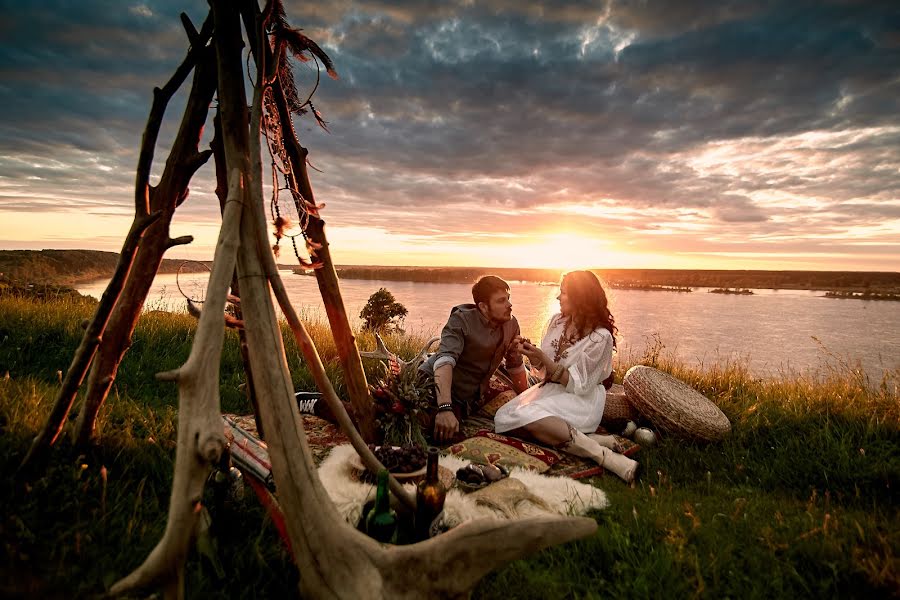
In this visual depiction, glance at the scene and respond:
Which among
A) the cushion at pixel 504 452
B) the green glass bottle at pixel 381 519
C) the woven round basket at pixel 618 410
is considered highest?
the green glass bottle at pixel 381 519

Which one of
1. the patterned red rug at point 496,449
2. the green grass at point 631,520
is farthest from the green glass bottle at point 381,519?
the patterned red rug at point 496,449

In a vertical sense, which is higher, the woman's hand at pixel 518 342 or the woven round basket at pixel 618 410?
the woman's hand at pixel 518 342

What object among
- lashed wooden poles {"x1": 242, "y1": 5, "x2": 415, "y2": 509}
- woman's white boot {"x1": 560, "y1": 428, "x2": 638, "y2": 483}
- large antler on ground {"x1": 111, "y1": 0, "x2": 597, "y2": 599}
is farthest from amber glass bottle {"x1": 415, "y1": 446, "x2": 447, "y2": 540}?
woman's white boot {"x1": 560, "y1": 428, "x2": 638, "y2": 483}

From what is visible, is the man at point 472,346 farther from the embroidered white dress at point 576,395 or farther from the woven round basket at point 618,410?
the woven round basket at point 618,410

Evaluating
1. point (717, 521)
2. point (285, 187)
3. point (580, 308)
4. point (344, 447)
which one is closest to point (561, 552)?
point (717, 521)

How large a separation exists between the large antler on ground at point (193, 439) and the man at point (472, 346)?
3.08m

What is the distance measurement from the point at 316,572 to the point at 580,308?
4.27m

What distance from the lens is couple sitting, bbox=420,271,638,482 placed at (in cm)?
457

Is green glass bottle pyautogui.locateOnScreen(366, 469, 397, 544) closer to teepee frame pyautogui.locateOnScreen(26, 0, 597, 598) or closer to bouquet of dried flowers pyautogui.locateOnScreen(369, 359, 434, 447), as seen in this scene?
teepee frame pyautogui.locateOnScreen(26, 0, 597, 598)

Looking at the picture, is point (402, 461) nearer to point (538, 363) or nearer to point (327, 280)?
point (327, 280)

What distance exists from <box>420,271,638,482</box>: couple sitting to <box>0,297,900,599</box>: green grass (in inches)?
31.3

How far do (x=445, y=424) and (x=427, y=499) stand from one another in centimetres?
216

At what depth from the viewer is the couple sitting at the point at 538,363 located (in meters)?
4.57

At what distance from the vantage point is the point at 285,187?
9.55 ft
